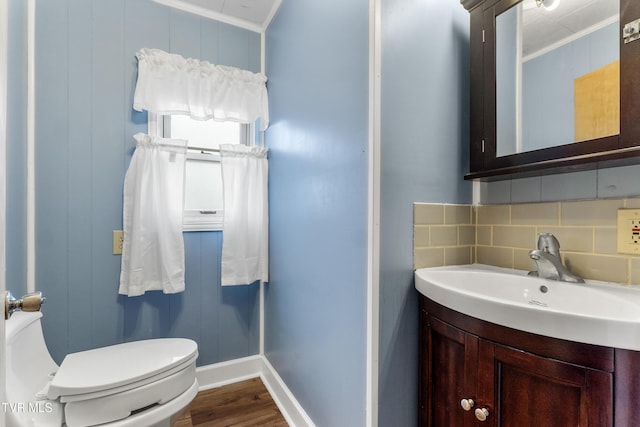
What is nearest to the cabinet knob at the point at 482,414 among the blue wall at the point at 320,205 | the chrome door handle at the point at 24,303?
the blue wall at the point at 320,205

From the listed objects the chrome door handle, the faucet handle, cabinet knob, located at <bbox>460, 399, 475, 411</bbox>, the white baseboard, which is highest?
the faucet handle

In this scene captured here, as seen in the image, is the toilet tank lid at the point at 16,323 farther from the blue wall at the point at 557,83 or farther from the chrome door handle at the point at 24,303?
the blue wall at the point at 557,83

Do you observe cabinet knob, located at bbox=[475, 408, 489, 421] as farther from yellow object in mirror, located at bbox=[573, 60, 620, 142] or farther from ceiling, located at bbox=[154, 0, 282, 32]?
ceiling, located at bbox=[154, 0, 282, 32]

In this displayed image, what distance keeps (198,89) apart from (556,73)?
1.66m

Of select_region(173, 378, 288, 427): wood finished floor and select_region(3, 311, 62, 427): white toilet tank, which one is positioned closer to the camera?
select_region(3, 311, 62, 427): white toilet tank

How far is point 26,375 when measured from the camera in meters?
0.98

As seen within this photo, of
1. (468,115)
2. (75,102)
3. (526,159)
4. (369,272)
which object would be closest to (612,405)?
(369,272)

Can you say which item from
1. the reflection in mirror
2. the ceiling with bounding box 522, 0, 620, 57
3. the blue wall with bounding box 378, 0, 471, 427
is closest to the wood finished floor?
the blue wall with bounding box 378, 0, 471, 427

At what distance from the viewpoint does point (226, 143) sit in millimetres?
1822

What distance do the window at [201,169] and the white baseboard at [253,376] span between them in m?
0.87

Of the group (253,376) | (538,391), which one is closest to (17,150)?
(253,376)

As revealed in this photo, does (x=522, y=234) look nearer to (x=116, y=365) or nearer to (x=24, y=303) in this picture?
(x=24, y=303)

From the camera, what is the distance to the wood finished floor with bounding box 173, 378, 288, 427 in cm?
143

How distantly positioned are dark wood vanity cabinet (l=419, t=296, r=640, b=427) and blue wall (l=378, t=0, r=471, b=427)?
93 millimetres
